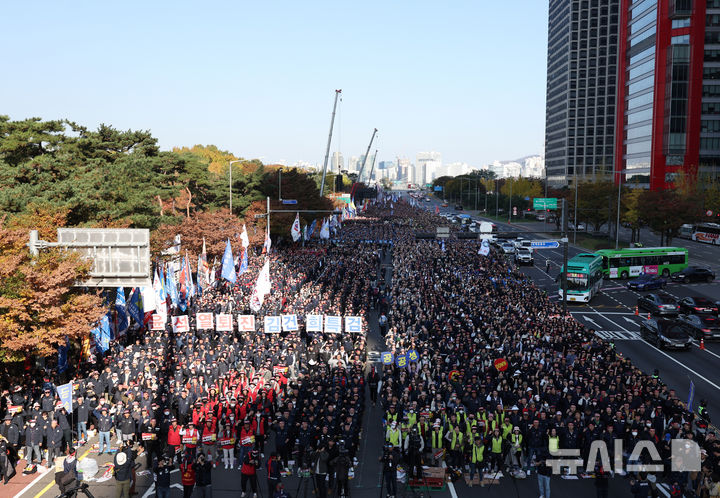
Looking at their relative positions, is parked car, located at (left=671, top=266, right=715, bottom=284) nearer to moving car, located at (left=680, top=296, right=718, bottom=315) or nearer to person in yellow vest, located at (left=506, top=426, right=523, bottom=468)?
moving car, located at (left=680, top=296, right=718, bottom=315)

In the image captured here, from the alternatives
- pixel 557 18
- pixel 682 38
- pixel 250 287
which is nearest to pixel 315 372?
pixel 250 287

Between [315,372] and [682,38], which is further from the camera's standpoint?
[682,38]

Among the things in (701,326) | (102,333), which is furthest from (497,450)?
(701,326)

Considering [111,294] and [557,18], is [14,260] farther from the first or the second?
[557,18]

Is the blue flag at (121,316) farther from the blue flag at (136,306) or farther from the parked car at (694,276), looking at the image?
the parked car at (694,276)

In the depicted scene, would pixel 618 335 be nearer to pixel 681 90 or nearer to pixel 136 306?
pixel 136 306
